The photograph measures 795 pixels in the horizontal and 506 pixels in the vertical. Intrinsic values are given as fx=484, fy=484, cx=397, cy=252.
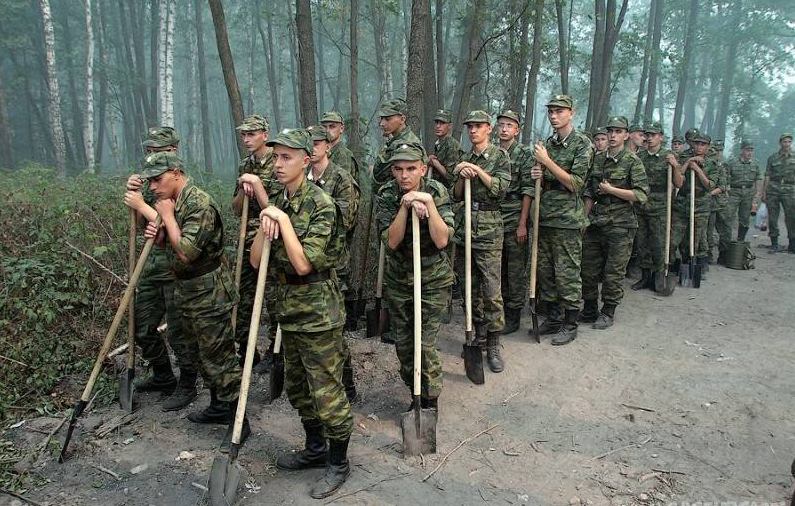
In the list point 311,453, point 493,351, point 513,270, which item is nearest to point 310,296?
point 311,453

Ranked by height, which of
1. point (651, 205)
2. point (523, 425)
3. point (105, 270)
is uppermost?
point (651, 205)

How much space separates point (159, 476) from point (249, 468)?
0.70 meters

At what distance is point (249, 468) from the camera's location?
12.8 ft

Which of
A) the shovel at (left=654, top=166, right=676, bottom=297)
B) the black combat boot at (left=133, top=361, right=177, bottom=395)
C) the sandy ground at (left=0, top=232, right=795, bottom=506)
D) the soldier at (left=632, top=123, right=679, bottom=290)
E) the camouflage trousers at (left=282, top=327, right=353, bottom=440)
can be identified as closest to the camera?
the camouflage trousers at (left=282, top=327, right=353, bottom=440)

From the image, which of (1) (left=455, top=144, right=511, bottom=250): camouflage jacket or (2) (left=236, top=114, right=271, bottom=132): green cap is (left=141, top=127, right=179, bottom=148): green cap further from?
(1) (left=455, top=144, right=511, bottom=250): camouflage jacket

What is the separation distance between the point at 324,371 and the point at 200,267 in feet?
4.89

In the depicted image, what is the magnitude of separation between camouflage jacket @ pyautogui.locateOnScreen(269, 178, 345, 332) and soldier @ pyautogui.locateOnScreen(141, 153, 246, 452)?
2.74ft

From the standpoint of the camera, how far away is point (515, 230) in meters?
6.50

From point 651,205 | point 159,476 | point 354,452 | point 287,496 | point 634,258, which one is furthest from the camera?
point 634,258

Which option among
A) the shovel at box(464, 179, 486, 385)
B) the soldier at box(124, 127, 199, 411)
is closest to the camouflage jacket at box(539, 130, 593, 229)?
the shovel at box(464, 179, 486, 385)

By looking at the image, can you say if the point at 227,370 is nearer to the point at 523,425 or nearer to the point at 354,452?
the point at 354,452

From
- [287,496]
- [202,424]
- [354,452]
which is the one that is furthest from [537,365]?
[202,424]

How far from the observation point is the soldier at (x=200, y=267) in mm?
3852

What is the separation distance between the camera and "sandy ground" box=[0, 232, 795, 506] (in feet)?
11.9
